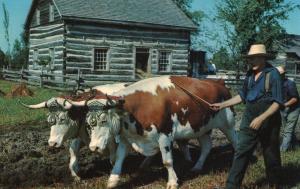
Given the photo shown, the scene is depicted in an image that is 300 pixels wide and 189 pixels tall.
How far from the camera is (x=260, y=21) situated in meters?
36.8

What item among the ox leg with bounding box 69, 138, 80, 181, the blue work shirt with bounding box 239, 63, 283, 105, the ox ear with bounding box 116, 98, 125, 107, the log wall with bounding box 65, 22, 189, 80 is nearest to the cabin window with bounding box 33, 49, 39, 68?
the log wall with bounding box 65, 22, 189, 80

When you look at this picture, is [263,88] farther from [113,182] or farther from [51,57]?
[51,57]

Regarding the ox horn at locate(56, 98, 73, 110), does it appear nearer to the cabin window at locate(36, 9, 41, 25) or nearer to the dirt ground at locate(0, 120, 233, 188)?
the dirt ground at locate(0, 120, 233, 188)

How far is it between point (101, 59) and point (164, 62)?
12.7 feet

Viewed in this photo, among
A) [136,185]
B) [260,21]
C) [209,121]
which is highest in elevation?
[260,21]

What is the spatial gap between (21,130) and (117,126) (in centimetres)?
518

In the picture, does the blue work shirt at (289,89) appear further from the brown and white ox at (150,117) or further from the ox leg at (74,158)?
the ox leg at (74,158)

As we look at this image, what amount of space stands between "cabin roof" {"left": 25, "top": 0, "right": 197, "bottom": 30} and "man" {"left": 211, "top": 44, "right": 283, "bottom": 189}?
63.1 feet

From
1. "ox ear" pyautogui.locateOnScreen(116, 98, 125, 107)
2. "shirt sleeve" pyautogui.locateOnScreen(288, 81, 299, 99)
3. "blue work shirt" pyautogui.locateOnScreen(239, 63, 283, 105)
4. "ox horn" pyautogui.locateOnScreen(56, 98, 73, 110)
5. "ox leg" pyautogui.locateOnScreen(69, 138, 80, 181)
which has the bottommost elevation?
"ox leg" pyautogui.locateOnScreen(69, 138, 80, 181)

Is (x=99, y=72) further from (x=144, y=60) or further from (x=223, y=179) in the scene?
(x=223, y=179)

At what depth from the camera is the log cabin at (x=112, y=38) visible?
83.5 feet

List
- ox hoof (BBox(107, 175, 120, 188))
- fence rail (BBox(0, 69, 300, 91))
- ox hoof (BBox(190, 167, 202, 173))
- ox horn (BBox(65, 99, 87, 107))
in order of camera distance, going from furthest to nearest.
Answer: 1. fence rail (BBox(0, 69, 300, 91))
2. ox hoof (BBox(190, 167, 202, 173))
3. ox horn (BBox(65, 99, 87, 107))
4. ox hoof (BBox(107, 175, 120, 188))

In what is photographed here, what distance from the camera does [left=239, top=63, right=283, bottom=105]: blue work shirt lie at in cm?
608

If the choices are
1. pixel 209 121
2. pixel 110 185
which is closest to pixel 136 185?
pixel 110 185
